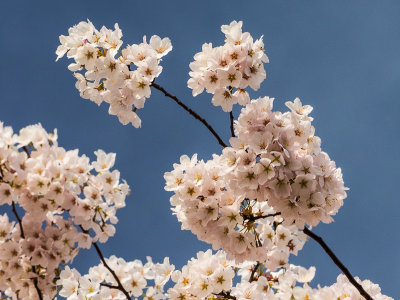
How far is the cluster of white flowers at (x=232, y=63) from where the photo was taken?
4.01 m

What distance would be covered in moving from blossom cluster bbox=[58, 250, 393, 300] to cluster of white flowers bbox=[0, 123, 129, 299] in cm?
33

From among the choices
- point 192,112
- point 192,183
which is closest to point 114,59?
point 192,112

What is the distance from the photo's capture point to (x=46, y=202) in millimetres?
3486

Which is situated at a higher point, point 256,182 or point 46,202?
point 46,202

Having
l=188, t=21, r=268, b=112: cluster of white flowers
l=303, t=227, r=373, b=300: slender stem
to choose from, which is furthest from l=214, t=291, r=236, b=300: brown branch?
l=188, t=21, r=268, b=112: cluster of white flowers

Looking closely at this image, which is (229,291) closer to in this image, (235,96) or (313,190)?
(313,190)

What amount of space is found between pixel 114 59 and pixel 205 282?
7.93 ft

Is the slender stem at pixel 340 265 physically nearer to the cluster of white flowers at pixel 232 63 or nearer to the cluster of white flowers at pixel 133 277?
the cluster of white flowers at pixel 232 63

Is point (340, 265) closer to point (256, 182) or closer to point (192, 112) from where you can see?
point (256, 182)

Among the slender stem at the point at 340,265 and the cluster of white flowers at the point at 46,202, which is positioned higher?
the cluster of white flowers at the point at 46,202

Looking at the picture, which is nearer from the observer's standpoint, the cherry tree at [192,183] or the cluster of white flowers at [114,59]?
the cherry tree at [192,183]

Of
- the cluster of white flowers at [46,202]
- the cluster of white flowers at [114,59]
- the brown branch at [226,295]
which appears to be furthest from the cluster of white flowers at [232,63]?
the brown branch at [226,295]


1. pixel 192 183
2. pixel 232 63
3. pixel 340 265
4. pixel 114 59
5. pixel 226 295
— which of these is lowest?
pixel 340 265

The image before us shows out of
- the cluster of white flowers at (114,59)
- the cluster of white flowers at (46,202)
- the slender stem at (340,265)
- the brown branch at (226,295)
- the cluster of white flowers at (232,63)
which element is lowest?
the slender stem at (340,265)
